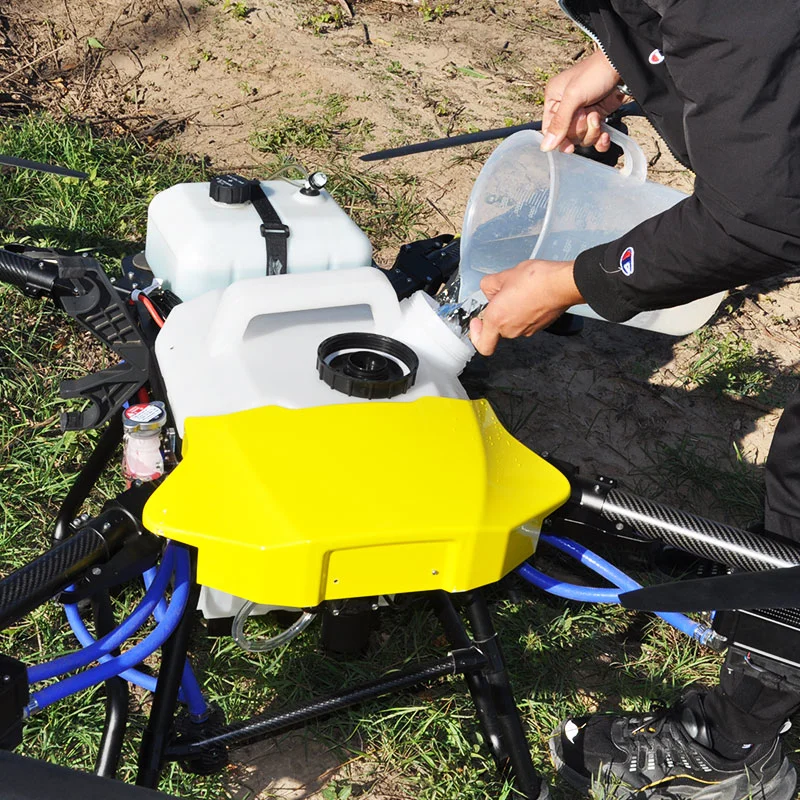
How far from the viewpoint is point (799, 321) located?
14.0 ft

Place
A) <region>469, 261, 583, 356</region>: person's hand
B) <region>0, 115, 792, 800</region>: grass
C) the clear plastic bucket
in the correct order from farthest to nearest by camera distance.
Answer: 1. the clear plastic bucket
2. <region>0, 115, 792, 800</region>: grass
3. <region>469, 261, 583, 356</region>: person's hand

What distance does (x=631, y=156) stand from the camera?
294cm

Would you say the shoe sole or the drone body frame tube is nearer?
the drone body frame tube

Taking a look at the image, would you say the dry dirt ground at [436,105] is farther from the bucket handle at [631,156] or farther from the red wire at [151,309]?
the red wire at [151,309]

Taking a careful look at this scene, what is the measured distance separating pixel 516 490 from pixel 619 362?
83.2 inches

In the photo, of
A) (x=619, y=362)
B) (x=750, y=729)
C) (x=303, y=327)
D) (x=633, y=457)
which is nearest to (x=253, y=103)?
(x=619, y=362)

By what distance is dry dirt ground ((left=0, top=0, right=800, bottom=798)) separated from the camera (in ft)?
11.8

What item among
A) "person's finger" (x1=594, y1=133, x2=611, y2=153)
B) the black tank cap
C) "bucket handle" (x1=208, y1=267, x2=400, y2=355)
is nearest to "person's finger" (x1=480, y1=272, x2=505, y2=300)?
"bucket handle" (x1=208, y1=267, x2=400, y2=355)

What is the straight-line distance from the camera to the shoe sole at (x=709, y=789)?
2395 mm

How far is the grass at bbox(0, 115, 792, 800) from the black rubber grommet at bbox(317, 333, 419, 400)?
858mm

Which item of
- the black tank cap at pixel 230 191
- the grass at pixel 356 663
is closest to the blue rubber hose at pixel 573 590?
the grass at pixel 356 663

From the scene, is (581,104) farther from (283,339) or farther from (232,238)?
(283,339)

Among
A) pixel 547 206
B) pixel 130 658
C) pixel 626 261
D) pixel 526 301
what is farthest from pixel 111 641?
pixel 547 206

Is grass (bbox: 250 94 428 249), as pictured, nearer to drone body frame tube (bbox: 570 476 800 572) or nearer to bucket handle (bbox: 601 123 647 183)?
bucket handle (bbox: 601 123 647 183)
